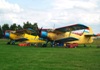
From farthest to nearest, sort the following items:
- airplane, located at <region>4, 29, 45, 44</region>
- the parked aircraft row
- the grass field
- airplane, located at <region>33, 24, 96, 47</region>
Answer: airplane, located at <region>4, 29, 45, 44</region>, airplane, located at <region>33, 24, 96, 47</region>, the parked aircraft row, the grass field

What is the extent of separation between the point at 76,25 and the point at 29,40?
1579 centimetres

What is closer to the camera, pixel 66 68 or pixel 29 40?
pixel 66 68

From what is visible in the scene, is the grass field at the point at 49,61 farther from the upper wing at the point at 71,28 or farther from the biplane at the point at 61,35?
the biplane at the point at 61,35

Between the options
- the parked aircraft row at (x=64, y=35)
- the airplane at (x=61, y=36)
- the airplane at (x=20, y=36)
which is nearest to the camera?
the parked aircraft row at (x=64, y=35)

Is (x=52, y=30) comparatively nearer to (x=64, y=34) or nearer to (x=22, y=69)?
(x=64, y=34)

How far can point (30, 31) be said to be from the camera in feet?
160

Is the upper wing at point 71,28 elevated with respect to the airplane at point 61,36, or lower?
elevated

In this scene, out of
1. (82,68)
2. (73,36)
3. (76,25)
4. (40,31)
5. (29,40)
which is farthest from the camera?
(29,40)

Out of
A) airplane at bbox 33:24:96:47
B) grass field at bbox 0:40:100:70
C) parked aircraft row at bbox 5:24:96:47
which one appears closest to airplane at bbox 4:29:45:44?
parked aircraft row at bbox 5:24:96:47

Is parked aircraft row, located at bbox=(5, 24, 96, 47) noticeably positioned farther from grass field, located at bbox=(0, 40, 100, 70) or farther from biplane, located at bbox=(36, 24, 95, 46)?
grass field, located at bbox=(0, 40, 100, 70)

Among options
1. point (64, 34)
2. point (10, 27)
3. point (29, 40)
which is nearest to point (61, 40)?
point (64, 34)

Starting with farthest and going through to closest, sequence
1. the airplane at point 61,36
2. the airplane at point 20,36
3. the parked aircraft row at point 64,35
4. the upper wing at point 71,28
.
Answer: the airplane at point 20,36
the airplane at point 61,36
the parked aircraft row at point 64,35
the upper wing at point 71,28

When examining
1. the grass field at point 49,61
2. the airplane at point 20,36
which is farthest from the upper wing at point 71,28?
the grass field at point 49,61

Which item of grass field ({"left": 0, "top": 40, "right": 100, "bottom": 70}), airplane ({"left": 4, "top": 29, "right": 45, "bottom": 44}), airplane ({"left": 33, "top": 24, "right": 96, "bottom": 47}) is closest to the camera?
grass field ({"left": 0, "top": 40, "right": 100, "bottom": 70})
